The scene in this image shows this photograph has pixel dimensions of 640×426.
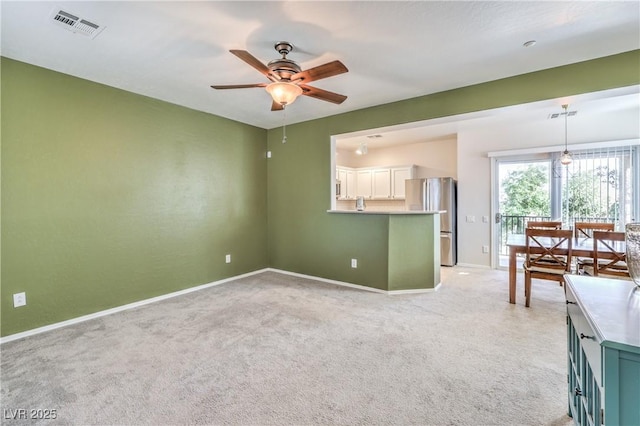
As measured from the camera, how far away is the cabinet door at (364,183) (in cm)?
702

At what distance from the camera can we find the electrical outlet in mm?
2645

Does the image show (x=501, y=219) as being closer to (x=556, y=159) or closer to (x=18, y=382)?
(x=556, y=159)

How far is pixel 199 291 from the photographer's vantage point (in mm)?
3988

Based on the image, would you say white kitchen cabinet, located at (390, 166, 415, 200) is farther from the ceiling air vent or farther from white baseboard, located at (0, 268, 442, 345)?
the ceiling air vent

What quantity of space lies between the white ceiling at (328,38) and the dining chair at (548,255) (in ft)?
5.71

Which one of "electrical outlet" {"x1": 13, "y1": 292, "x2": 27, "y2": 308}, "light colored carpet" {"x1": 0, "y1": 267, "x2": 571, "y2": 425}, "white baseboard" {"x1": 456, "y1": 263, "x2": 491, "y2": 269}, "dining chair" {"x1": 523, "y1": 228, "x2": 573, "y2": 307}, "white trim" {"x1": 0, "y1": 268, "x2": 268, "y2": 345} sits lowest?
"light colored carpet" {"x1": 0, "y1": 267, "x2": 571, "y2": 425}

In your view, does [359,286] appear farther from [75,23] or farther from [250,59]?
[75,23]

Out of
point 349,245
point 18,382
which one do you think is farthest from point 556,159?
point 18,382

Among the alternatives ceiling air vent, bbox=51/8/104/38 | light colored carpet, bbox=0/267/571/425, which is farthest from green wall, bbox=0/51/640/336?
ceiling air vent, bbox=51/8/104/38

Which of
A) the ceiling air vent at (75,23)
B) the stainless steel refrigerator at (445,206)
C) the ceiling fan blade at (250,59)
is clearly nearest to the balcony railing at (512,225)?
the stainless steel refrigerator at (445,206)

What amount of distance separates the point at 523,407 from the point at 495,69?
294 centimetres

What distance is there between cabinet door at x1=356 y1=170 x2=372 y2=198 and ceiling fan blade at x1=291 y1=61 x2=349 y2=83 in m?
4.87

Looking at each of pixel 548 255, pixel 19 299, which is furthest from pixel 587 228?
pixel 19 299

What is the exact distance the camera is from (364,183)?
23.3ft
